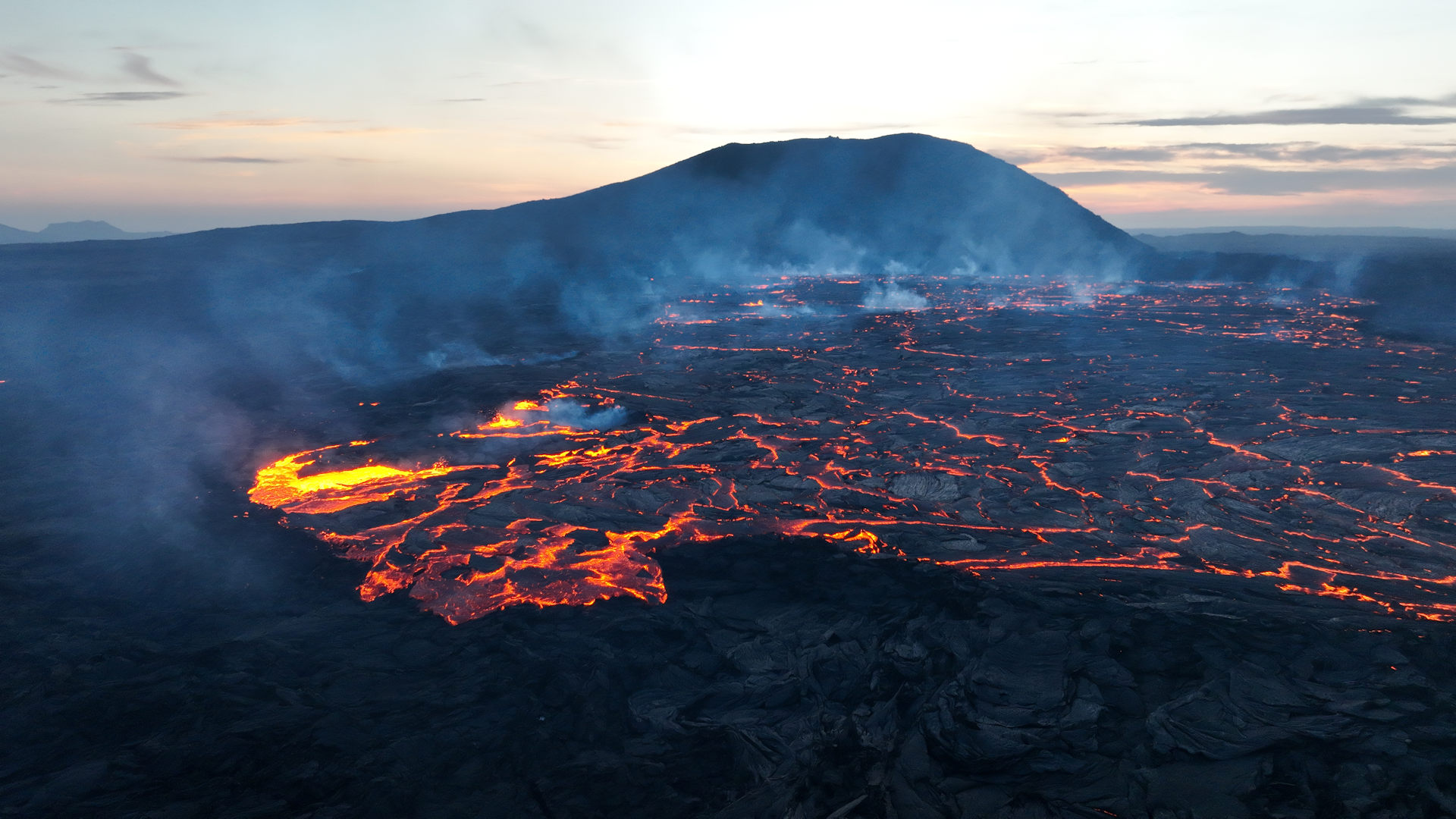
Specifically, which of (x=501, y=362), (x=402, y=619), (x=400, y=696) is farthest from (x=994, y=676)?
(x=501, y=362)

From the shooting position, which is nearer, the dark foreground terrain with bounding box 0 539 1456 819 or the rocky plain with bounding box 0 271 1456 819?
the dark foreground terrain with bounding box 0 539 1456 819

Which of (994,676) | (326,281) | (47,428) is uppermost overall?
(326,281)

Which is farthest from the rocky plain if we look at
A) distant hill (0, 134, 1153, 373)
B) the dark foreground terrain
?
distant hill (0, 134, 1153, 373)

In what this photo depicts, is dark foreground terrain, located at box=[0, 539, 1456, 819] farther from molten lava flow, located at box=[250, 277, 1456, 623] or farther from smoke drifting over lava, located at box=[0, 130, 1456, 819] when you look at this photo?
molten lava flow, located at box=[250, 277, 1456, 623]

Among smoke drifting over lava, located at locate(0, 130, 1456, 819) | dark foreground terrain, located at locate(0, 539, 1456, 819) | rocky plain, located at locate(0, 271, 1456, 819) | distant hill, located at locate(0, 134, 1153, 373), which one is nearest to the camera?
dark foreground terrain, located at locate(0, 539, 1456, 819)

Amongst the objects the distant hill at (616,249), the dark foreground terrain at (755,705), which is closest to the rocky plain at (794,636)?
the dark foreground terrain at (755,705)

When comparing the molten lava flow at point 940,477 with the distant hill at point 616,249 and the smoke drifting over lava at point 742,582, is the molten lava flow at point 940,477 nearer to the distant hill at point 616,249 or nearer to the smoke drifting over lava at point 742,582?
the smoke drifting over lava at point 742,582

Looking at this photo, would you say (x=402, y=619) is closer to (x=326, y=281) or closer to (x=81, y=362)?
(x=81, y=362)

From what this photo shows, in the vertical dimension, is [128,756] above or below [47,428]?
below

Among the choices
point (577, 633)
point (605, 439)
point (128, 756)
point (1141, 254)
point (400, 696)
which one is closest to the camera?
point (128, 756)

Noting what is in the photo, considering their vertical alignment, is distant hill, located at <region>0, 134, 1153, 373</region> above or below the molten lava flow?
above
